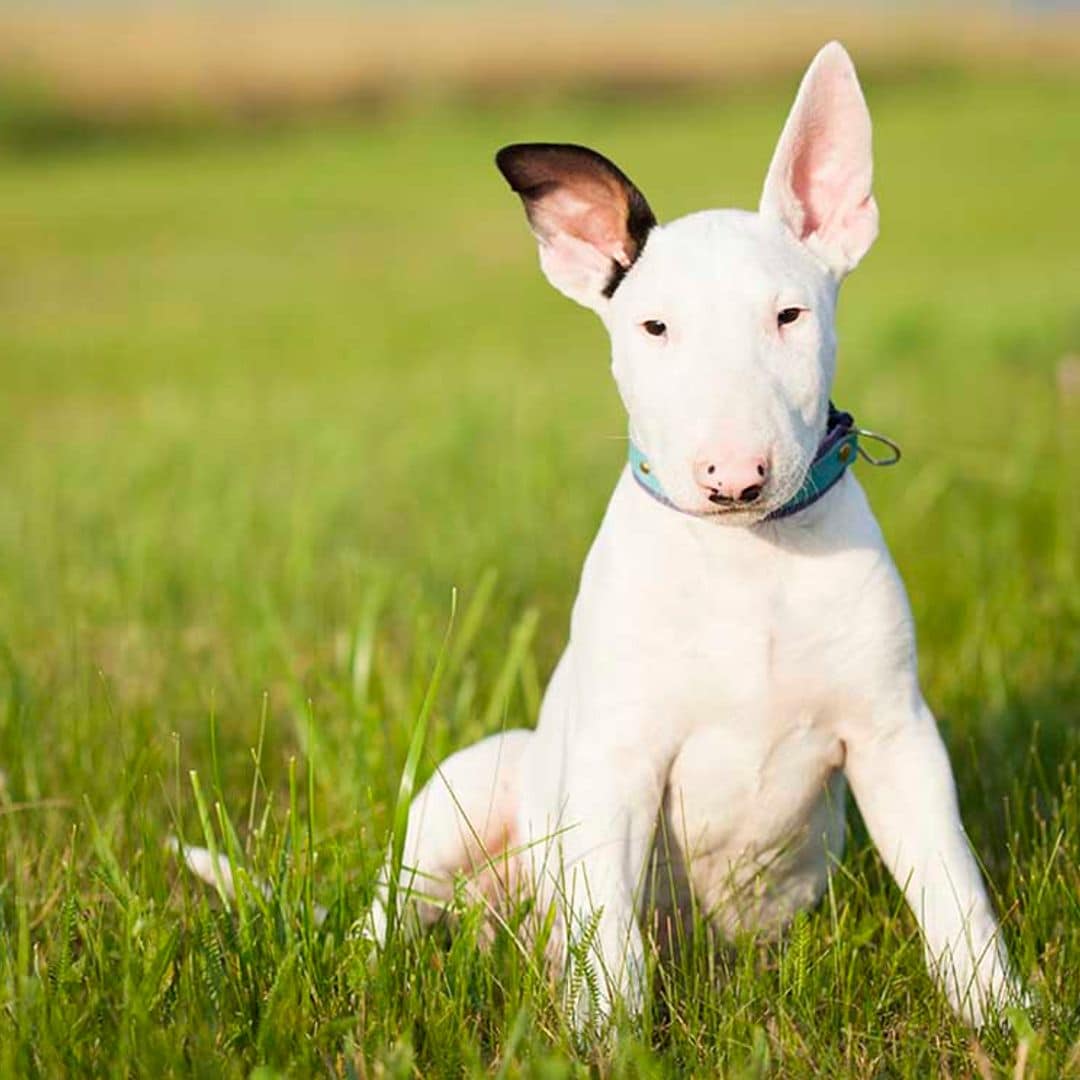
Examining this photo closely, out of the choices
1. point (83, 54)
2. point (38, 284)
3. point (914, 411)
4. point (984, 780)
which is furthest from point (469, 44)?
point (984, 780)

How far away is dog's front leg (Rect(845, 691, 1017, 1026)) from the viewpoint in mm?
3082

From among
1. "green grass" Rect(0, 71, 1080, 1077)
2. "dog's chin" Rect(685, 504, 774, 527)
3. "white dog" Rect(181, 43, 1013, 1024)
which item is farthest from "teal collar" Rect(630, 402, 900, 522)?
"green grass" Rect(0, 71, 1080, 1077)

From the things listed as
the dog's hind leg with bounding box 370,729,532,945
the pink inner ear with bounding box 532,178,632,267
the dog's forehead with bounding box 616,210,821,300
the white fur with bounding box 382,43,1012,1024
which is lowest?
the dog's hind leg with bounding box 370,729,532,945

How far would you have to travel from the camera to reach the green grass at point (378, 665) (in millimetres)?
2941

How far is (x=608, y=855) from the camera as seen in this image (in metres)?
3.24

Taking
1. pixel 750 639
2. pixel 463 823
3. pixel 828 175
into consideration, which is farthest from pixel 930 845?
pixel 828 175

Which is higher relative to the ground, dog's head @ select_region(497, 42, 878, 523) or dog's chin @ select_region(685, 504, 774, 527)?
dog's head @ select_region(497, 42, 878, 523)

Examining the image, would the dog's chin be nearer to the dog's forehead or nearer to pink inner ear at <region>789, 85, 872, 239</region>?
the dog's forehead

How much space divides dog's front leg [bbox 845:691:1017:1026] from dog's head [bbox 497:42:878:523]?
0.58 m

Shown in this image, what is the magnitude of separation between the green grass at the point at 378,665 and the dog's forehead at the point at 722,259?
1.08 meters

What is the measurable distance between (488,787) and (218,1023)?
102cm

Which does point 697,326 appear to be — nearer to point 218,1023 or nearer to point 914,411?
point 218,1023

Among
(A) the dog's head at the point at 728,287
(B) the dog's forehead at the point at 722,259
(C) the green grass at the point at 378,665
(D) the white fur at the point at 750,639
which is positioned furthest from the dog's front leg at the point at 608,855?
(B) the dog's forehead at the point at 722,259

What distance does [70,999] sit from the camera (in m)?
3.01
